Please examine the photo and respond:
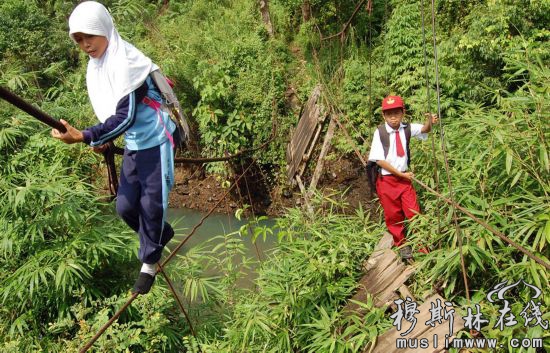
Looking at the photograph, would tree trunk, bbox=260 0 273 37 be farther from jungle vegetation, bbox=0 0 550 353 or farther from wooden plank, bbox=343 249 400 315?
wooden plank, bbox=343 249 400 315

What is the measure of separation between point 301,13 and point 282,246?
5.70 m

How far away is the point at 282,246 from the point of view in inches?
143

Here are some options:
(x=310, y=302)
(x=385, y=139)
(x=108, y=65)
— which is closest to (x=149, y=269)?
(x=108, y=65)

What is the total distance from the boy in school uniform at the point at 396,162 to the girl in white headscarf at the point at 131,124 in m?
1.52

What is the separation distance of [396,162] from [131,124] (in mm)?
1879

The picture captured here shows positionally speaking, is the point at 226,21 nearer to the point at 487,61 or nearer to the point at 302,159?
the point at 302,159

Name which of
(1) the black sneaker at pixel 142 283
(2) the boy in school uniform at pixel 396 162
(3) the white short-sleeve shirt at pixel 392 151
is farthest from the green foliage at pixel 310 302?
(1) the black sneaker at pixel 142 283

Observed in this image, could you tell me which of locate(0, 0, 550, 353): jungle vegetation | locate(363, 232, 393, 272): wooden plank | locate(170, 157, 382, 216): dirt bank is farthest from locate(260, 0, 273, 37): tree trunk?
locate(363, 232, 393, 272): wooden plank

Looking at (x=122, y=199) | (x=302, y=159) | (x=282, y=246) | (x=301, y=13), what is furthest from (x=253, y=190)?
(x=122, y=199)

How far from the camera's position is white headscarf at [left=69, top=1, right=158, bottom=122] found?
1.89 meters

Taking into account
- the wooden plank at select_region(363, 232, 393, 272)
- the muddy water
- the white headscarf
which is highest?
the white headscarf

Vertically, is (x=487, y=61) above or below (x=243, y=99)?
above

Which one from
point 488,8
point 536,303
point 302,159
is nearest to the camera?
point 536,303

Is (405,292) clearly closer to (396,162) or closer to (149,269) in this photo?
(396,162)
